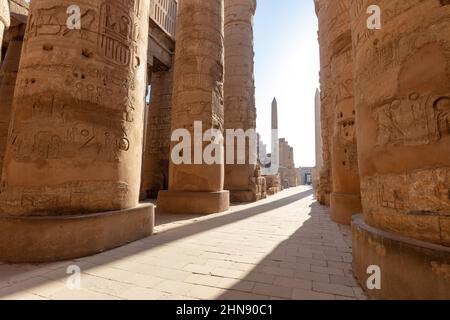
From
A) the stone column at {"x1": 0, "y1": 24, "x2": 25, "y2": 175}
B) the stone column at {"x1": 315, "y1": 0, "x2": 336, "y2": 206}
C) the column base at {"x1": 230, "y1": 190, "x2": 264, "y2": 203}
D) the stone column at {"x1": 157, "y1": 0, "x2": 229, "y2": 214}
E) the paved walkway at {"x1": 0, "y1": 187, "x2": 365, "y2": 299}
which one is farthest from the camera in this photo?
the column base at {"x1": 230, "y1": 190, "x2": 264, "y2": 203}

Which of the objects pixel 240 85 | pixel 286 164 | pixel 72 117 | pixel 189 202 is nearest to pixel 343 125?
pixel 189 202

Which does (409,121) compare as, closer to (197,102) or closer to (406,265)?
(406,265)

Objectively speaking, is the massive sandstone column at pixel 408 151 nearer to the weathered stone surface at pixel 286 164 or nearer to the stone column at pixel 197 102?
the stone column at pixel 197 102

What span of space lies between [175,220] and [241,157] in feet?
16.2

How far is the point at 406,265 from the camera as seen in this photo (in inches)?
58.7

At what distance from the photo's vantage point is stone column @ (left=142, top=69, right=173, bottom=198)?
32.1 ft

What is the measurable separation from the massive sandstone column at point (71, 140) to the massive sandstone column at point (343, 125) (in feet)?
12.5

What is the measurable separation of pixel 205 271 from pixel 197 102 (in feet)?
16.3

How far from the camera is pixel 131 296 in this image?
5.89 ft

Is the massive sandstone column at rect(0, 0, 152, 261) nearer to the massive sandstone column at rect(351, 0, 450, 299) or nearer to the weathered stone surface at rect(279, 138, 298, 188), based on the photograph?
the massive sandstone column at rect(351, 0, 450, 299)

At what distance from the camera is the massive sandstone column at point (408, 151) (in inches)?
57.0

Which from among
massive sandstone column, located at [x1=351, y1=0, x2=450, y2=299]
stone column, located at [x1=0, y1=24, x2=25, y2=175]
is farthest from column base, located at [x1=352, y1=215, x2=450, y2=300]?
stone column, located at [x1=0, y1=24, x2=25, y2=175]

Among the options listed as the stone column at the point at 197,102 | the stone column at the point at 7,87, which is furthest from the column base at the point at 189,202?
the stone column at the point at 7,87

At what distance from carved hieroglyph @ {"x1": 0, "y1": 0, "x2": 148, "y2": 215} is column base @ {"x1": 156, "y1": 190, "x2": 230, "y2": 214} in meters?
2.55
